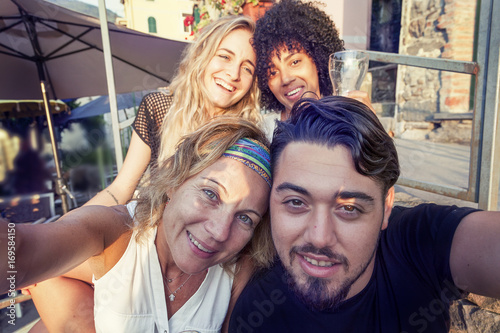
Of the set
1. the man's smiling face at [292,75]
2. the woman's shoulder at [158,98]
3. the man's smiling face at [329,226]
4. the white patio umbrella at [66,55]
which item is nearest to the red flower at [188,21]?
the white patio umbrella at [66,55]

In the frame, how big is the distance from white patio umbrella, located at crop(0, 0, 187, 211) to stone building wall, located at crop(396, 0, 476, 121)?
5358 mm

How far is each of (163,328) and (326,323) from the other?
74 centimetres

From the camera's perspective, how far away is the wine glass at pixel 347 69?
1622 millimetres

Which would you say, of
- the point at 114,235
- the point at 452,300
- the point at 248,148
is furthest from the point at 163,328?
the point at 452,300

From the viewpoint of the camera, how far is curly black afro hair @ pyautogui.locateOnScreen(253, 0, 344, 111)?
227 cm

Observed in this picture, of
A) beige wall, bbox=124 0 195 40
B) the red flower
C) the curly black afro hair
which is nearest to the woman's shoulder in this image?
the curly black afro hair

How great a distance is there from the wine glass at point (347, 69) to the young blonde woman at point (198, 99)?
33.7 inches

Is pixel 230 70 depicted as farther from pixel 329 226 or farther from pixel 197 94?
pixel 329 226

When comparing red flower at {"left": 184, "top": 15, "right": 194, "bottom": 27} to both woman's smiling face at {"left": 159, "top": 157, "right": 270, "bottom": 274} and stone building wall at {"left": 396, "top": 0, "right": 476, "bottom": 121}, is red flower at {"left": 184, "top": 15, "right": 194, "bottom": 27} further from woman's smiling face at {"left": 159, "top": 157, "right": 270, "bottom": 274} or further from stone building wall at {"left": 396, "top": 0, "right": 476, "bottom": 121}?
stone building wall at {"left": 396, "top": 0, "right": 476, "bottom": 121}

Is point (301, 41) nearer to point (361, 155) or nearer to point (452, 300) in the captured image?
point (361, 155)

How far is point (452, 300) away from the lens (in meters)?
1.33

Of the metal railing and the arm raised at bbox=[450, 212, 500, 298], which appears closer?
the arm raised at bbox=[450, 212, 500, 298]

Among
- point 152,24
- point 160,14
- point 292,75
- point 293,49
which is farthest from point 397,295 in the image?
point 160,14

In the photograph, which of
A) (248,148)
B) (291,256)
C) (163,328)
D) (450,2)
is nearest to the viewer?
(291,256)
